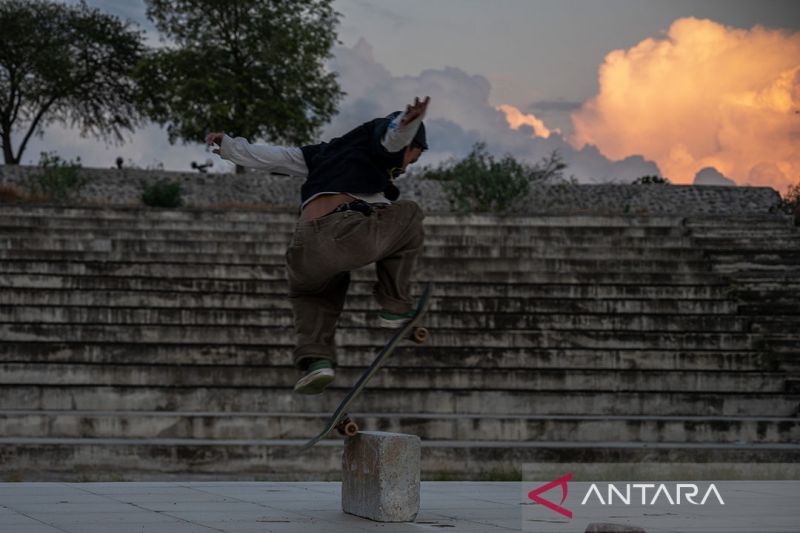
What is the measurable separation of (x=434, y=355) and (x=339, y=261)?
7045mm

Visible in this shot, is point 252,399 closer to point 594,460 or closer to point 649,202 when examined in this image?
point 594,460

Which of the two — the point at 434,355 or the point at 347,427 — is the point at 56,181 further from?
the point at 347,427

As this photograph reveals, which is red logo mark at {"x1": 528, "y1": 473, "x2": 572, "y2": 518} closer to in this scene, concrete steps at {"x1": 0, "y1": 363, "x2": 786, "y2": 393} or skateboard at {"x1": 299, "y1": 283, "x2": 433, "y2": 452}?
skateboard at {"x1": 299, "y1": 283, "x2": 433, "y2": 452}

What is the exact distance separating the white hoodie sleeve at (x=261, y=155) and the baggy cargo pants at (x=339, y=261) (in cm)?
39

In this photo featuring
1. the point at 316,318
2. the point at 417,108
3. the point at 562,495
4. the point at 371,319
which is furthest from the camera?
the point at 371,319

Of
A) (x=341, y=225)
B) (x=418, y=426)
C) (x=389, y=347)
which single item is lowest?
(x=418, y=426)

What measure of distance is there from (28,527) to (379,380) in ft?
22.7

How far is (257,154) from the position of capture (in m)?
6.53

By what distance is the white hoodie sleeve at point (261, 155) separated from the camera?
6.51m

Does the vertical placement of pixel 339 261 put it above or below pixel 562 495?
above

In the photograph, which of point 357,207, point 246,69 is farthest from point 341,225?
point 246,69

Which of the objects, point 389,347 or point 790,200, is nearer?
point 389,347

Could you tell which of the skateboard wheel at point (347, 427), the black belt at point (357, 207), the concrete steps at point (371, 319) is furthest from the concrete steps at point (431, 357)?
the black belt at point (357, 207)

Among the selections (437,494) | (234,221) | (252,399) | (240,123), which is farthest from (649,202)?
(437,494)
